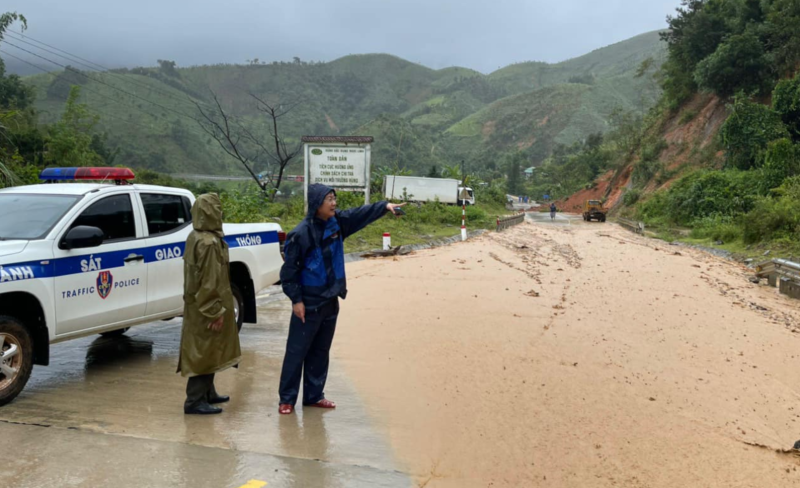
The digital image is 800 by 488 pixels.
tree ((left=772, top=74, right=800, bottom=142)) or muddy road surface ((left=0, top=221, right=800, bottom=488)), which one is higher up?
tree ((left=772, top=74, right=800, bottom=142))

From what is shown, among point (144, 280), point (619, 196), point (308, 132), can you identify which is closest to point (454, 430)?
point (144, 280)

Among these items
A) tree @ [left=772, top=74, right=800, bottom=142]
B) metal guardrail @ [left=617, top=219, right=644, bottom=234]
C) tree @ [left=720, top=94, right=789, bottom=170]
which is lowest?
metal guardrail @ [left=617, top=219, right=644, bottom=234]

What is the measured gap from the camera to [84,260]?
6094 millimetres

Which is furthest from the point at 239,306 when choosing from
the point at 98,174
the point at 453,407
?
the point at 453,407

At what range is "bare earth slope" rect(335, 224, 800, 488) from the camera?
191 inches

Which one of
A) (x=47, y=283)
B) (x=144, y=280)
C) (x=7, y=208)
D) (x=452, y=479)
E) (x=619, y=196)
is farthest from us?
(x=619, y=196)

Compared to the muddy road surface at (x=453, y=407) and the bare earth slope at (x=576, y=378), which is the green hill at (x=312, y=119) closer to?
the bare earth slope at (x=576, y=378)

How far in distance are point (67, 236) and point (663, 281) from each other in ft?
41.3

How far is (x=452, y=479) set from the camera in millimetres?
4520

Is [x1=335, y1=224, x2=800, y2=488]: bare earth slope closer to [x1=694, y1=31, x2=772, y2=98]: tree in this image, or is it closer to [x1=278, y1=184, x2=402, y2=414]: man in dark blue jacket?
[x1=278, y1=184, x2=402, y2=414]: man in dark blue jacket

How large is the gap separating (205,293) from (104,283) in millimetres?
1718

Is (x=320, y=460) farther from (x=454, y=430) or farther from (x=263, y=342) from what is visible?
(x=263, y=342)

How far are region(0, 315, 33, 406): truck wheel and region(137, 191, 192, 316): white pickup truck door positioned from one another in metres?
1.49

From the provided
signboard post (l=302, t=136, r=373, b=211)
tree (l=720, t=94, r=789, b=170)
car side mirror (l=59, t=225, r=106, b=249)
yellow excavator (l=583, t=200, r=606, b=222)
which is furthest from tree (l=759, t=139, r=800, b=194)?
car side mirror (l=59, t=225, r=106, b=249)
